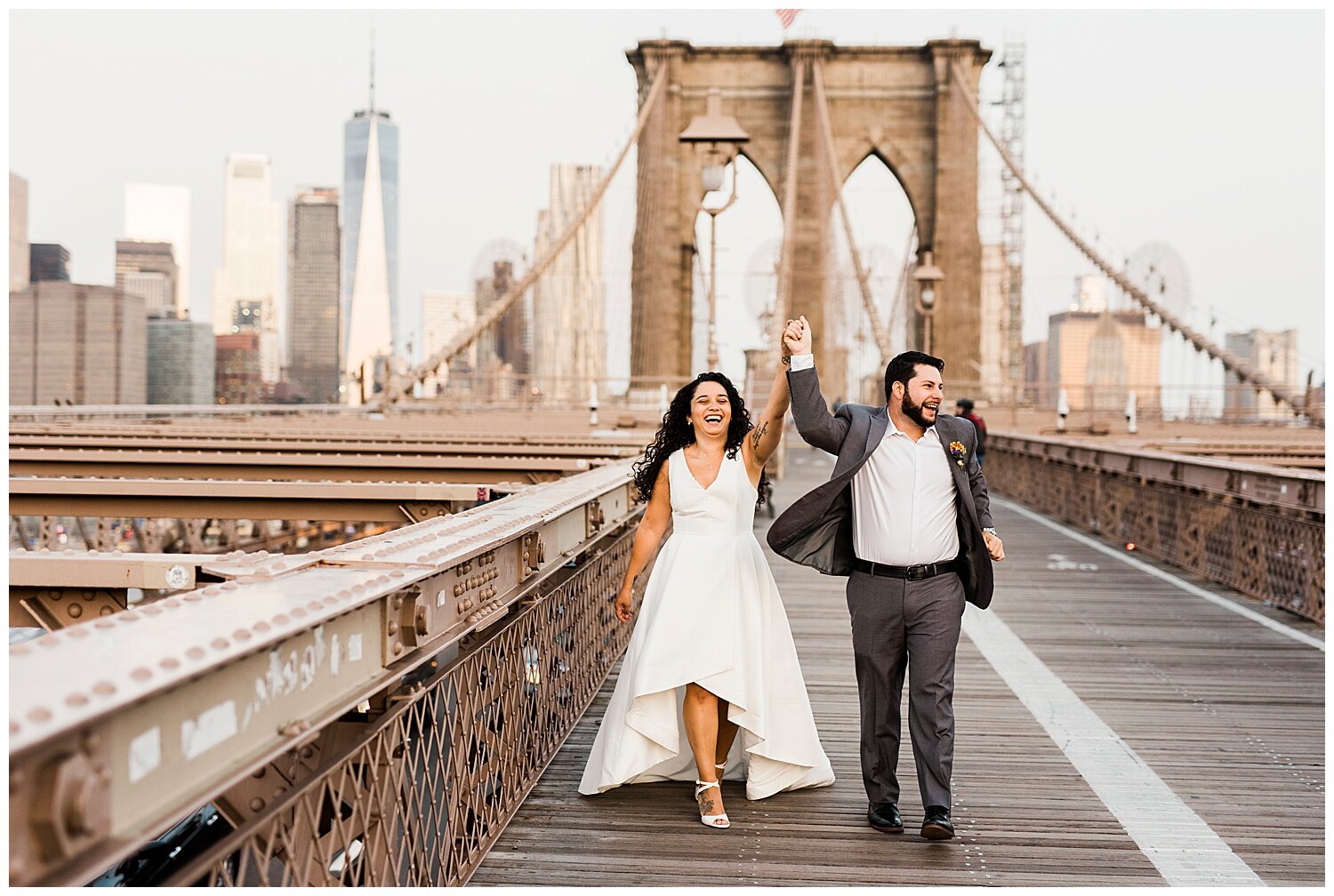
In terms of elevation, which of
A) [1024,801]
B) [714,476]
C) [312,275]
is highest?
[312,275]

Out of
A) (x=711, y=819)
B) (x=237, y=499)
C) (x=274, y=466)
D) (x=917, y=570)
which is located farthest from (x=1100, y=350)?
(x=711, y=819)

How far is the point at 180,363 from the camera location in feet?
307

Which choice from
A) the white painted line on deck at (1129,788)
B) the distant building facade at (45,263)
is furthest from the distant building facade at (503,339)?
the white painted line on deck at (1129,788)

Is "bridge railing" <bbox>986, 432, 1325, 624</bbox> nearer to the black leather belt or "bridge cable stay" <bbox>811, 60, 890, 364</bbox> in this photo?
the black leather belt

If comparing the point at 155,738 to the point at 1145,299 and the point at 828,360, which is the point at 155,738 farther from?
the point at 828,360

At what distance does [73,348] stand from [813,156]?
51861 millimetres

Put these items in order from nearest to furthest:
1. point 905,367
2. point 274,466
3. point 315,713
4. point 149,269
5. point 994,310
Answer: point 315,713 < point 905,367 < point 274,466 < point 994,310 < point 149,269

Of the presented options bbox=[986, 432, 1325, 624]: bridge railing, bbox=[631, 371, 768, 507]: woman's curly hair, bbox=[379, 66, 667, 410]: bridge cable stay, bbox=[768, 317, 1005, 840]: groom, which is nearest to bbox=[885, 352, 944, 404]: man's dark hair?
bbox=[768, 317, 1005, 840]: groom

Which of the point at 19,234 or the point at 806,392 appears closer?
the point at 806,392

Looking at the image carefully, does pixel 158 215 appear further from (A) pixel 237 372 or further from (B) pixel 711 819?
(B) pixel 711 819

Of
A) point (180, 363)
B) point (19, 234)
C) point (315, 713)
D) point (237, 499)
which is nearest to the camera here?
point (315, 713)

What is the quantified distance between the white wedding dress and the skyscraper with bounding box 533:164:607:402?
31.3 metres

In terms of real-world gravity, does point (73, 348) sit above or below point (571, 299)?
below

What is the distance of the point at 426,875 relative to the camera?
11.5ft
